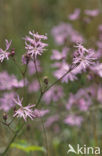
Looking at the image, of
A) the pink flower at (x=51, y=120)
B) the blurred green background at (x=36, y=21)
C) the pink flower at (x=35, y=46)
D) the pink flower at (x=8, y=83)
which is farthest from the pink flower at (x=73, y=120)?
the pink flower at (x=35, y=46)

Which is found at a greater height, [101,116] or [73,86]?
[101,116]

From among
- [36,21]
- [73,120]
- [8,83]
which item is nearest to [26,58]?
[8,83]

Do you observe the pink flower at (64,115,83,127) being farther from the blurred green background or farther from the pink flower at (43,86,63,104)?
the pink flower at (43,86,63,104)

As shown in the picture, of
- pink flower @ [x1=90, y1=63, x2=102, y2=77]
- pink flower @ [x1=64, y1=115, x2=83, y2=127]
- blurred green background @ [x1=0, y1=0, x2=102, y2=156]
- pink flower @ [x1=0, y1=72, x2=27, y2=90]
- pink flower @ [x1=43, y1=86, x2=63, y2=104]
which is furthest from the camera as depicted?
blurred green background @ [x1=0, y1=0, x2=102, y2=156]

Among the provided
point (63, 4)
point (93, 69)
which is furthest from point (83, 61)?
point (63, 4)

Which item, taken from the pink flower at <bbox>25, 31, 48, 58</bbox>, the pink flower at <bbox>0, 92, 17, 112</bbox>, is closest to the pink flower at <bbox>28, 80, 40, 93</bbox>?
the pink flower at <bbox>0, 92, 17, 112</bbox>

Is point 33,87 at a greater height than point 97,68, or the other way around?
point 33,87

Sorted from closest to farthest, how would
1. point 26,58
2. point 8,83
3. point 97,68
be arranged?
point 26,58 → point 97,68 → point 8,83

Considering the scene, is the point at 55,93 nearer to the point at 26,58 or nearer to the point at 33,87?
the point at 33,87

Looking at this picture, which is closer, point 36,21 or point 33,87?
point 33,87

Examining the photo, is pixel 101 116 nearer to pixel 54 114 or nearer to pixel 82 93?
pixel 54 114

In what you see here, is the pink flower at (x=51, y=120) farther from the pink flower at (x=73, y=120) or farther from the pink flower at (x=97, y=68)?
the pink flower at (x=97, y=68)
